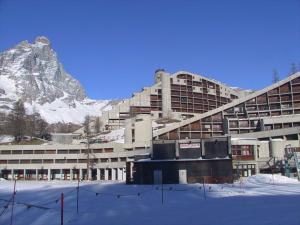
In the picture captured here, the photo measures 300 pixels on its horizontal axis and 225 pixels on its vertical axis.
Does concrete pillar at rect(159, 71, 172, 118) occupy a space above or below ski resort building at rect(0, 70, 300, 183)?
above

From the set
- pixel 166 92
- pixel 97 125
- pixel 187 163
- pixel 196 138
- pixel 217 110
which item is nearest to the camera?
pixel 187 163

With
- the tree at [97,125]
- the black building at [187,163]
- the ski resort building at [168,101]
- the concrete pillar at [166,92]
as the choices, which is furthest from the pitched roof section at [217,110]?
the black building at [187,163]

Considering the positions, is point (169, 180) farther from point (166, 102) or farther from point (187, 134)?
point (166, 102)

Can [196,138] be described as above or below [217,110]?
below

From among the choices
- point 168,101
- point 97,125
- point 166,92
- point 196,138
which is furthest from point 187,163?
point 166,92

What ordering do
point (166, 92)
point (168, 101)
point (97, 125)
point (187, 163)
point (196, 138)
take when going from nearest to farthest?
point (187, 163) < point (196, 138) < point (97, 125) < point (168, 101) < point (166, 92)

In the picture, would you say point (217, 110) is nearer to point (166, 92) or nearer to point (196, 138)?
point (166, 92)

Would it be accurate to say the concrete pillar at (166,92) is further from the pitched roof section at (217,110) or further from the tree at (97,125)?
the pitched roof section at (217,110)

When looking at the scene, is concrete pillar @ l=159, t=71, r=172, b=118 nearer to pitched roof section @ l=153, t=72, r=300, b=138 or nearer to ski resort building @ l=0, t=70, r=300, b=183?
ski resort building @ l=0, t=70, r=300, b=183

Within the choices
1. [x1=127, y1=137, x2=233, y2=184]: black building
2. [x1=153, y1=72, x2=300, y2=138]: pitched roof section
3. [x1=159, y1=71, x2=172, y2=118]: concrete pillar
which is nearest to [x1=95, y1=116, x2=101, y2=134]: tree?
[x1=159, y1=71, x2=172, y2=118]: concrete pillar

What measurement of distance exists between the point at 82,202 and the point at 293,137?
81868 mm

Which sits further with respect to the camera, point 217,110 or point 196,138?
point 217,110

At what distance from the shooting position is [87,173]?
384 ft

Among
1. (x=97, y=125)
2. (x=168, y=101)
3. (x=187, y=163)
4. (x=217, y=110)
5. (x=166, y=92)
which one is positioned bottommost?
(x=187, y=163)
